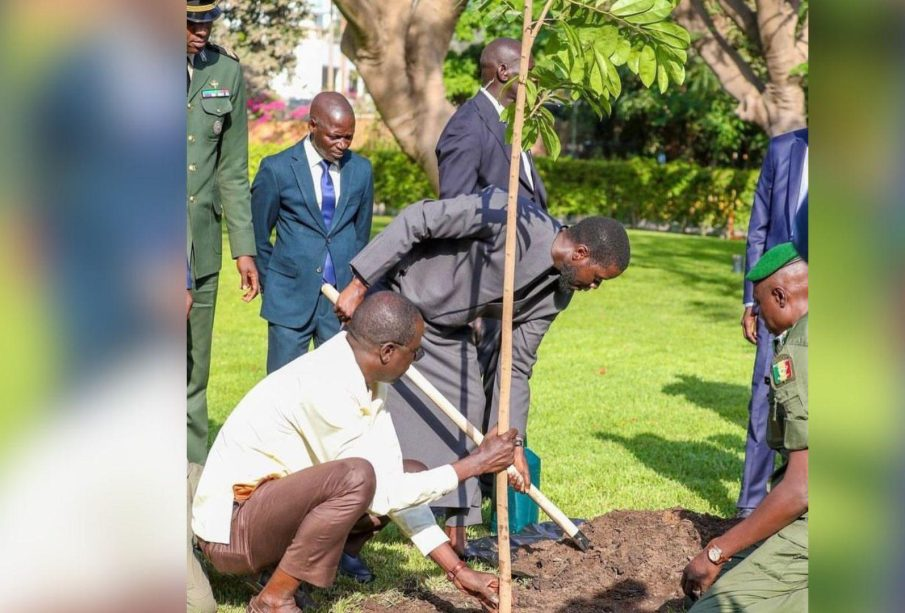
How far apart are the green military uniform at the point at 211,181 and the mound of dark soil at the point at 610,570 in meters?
1.54

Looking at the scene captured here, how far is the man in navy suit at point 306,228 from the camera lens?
5.83m

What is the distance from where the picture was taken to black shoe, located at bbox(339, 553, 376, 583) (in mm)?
4883

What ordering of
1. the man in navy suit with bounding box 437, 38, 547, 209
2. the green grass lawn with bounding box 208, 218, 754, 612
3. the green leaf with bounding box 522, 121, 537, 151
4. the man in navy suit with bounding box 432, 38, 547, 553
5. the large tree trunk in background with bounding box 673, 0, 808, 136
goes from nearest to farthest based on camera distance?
1. the green leaf with bounding box 522, 121, 537, 151
2. the man in navy suit with bounding box 432, 38, 547, 553
3. the man in navy suit with bounding box 437, 38, 547, 209
4. the green grass lawn with bounding box 208, 218, 754, 612
5. the large tree trunk in background with bounding box 673, 0, 808, 136

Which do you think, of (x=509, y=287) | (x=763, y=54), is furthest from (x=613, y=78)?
(x=763, y=54)

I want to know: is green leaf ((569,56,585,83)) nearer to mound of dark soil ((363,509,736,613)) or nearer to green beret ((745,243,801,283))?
green beret ((745,243,801,283))

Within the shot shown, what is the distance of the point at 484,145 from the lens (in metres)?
5.75

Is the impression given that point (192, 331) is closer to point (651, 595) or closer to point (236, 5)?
point (651, 595)

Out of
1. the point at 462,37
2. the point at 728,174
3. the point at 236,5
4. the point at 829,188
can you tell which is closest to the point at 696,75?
the point at 728,174

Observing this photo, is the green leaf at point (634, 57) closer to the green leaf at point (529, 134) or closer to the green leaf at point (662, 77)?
the green leaf at point (662, 77)

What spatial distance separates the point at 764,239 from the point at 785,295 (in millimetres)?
2072

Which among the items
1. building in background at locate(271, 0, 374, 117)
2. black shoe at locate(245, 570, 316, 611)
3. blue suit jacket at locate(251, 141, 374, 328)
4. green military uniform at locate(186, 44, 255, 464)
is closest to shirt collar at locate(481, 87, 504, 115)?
blue suit jacket at locate(251, 141, 374, 328)

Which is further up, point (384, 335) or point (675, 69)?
point (675, 69)

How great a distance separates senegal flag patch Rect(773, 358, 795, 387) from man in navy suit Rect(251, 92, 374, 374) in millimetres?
2618

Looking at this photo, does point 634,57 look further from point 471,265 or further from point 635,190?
point 635,190
